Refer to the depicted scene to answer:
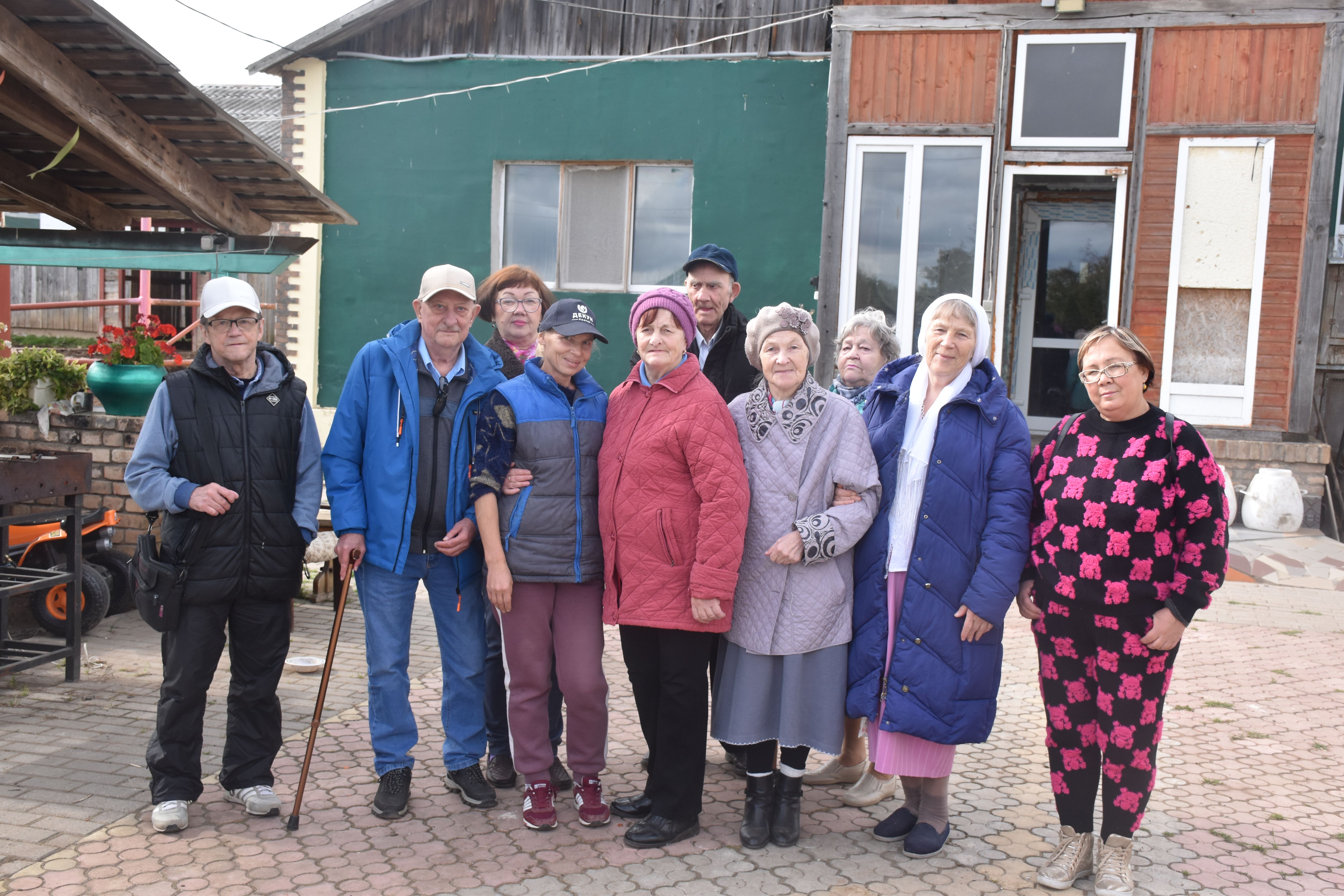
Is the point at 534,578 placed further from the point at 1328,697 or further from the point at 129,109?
the point at 1328,697

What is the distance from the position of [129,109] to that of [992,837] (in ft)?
15.8

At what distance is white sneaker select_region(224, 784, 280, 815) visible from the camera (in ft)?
12.9

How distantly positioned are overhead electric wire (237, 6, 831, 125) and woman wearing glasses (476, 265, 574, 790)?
23.3ft

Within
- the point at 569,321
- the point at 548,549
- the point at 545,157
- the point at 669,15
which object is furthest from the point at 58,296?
the point at 548,549

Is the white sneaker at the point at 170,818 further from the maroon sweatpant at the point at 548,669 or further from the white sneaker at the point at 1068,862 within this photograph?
the white sneaker at the point at 1068,862

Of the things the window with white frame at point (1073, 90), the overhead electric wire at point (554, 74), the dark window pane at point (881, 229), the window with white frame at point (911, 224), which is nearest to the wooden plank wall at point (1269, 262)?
the window with white frame at point (1073, 90)

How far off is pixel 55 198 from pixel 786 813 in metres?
4.72

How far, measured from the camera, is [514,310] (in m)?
4.79

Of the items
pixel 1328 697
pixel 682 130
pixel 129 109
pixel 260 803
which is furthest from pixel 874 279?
pixel 260 803

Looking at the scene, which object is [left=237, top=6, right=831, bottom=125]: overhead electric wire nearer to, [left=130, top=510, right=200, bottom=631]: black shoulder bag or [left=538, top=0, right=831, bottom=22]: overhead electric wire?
[left=538, top=0, right=831, bottom=22]: overhead electric wire

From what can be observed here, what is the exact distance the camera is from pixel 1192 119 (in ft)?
31.9

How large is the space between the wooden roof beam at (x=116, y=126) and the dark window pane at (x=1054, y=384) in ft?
25.9

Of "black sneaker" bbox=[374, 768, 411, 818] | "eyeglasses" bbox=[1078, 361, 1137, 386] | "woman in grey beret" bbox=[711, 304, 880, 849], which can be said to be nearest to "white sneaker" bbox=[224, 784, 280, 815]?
"black sneaker" bbox=[374, 768, 411, 818]

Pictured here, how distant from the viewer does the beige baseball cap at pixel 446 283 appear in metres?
3.97
